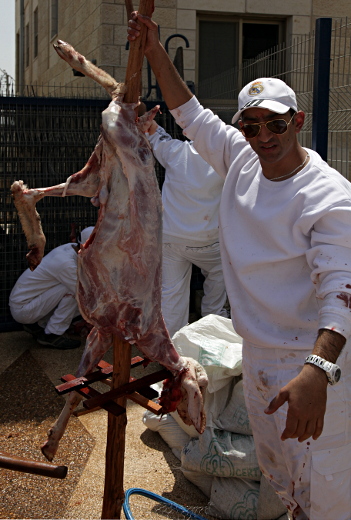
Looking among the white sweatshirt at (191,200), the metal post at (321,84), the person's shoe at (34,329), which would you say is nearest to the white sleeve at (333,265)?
the metal post at (321,84)

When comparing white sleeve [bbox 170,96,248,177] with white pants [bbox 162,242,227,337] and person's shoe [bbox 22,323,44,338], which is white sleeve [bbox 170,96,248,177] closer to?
white pants [bbox 162,242,227,337]

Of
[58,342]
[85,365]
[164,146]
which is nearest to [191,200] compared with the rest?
[164,146]

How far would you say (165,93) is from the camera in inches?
→ 101

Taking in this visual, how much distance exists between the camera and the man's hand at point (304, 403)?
1652mm

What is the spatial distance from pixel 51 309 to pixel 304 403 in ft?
14.3

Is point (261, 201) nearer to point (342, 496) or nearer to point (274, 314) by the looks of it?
point (274, 314)

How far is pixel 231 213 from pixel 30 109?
3972 millimetres

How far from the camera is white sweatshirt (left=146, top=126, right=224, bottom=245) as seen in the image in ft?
16.7

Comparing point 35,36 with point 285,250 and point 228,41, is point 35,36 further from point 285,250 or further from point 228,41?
point 285,250

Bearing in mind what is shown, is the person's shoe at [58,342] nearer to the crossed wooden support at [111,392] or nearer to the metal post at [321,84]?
the metal post at [321,84]

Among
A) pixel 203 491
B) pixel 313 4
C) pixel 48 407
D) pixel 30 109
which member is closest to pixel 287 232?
pixel 203 491

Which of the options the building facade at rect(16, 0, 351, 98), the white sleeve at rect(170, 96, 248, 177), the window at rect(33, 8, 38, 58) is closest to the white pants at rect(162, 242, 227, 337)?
the white sleeve at rect(170, 96, 248, 177)

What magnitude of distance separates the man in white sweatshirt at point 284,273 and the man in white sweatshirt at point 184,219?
2648 millimetres

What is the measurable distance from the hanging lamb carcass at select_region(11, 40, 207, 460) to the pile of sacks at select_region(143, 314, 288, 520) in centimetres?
87
